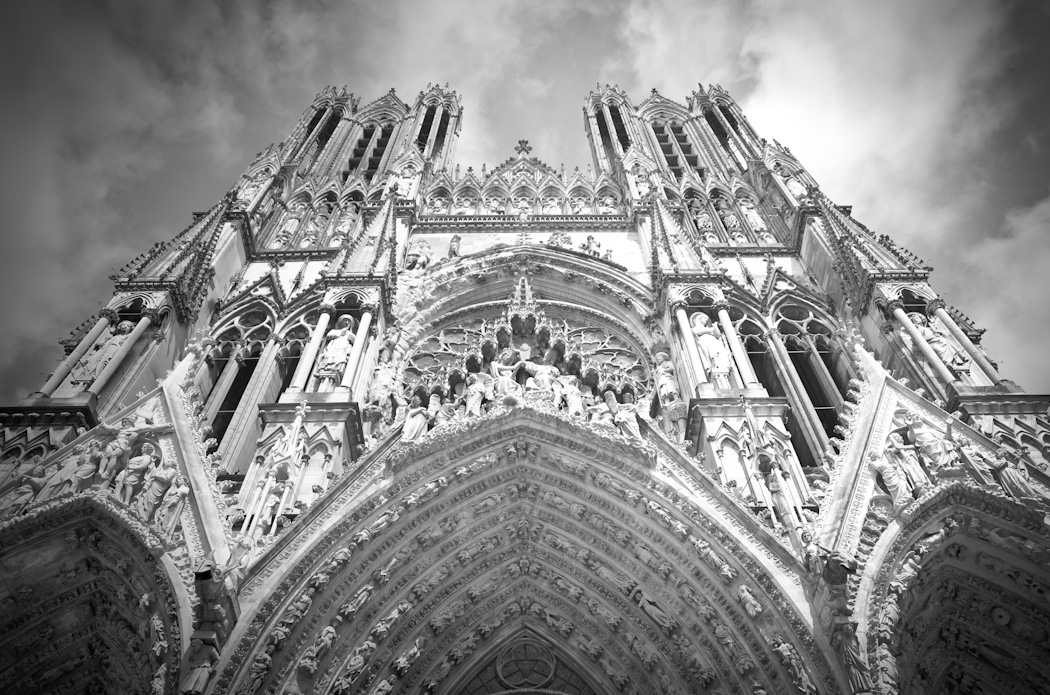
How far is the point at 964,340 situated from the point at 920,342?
595 mm

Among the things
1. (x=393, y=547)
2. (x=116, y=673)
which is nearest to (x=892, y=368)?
(x=393, y=547)

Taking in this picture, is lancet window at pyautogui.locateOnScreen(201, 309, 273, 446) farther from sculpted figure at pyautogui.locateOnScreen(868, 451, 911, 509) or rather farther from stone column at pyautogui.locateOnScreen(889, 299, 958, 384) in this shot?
stone column at pyautogui.locateOnScreen(889, 299, 958, 384)

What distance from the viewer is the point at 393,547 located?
8188 mm

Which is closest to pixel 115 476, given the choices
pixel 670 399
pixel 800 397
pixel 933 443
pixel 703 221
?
pixel 670 399

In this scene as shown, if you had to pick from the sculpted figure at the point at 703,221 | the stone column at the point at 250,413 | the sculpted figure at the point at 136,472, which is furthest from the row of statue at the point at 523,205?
the sculpted figure at the point at 136,472

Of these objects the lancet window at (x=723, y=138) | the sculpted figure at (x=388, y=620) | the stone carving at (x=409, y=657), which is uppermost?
the lancet window at (x=723, y=138)

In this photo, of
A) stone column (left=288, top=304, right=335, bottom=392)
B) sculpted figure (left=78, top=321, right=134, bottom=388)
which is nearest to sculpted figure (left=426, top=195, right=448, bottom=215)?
stone column (left=288, top=304, right=335, bottom=392)

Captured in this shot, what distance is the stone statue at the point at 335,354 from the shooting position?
10.7 metres

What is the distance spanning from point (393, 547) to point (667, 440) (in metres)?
3.18

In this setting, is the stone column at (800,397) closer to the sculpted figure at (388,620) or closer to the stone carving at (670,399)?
the stone carving at (670,399)

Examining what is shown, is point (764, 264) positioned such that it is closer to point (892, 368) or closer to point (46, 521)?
point (892, 368)

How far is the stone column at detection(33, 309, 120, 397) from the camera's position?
950 cm

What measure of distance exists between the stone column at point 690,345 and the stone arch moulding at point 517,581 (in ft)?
7.96

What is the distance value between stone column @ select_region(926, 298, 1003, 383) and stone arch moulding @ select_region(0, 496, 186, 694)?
955cm
